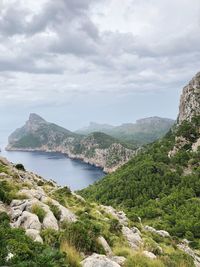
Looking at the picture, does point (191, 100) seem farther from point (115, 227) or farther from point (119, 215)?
point (115, 227)

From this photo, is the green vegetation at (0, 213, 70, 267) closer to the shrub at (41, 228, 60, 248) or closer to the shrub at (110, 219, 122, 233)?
the shrub at (41, 228, 60, 248)

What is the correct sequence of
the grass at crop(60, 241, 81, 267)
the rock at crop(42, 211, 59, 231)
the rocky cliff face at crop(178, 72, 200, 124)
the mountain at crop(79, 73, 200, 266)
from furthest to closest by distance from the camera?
the rocky cliff face at crop(178, 72, 200, 124), the mountain at crop(79, 73, 200, 266), the rock at crop(42, 211, 59, 231), the grass at crop(60, 241, 81, 267)

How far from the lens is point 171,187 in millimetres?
83625

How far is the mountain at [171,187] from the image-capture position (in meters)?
59.0

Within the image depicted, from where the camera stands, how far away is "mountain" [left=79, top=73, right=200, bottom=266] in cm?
5897

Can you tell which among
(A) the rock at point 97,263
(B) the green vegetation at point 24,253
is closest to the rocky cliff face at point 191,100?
(A) the rock at point 97,263

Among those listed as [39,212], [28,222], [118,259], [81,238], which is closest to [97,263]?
[81,238]

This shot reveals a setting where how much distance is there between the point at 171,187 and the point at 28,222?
2738 inches

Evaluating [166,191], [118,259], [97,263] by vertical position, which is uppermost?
[97,263]

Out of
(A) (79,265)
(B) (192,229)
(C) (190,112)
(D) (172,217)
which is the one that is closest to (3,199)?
(A) (79,265)

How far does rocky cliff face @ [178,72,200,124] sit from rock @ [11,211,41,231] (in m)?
103

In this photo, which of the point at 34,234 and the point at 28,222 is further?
the point at 28,222

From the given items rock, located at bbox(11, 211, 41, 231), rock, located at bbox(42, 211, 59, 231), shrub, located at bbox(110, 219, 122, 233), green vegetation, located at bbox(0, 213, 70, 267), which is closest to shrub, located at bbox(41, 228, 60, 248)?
rock, located at bbox(11, 211, 41, 231)

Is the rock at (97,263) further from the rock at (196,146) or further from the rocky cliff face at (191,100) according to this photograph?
the rocky cliff face at (191,100)
